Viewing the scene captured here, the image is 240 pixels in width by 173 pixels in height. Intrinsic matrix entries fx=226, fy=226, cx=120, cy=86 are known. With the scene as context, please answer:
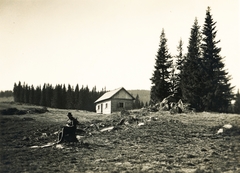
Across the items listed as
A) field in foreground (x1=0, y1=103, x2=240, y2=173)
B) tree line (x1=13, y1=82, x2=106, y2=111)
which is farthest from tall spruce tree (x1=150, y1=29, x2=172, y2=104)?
tree line (x1=13, y1=82, x2=106, y2=111)

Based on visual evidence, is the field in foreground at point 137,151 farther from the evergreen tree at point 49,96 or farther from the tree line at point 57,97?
the evergreen tree at point 49,96

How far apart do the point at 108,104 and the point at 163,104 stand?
1343 cm

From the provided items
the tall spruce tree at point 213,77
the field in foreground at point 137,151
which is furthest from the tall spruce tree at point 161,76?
Answer: the field in foreground at point 137,151

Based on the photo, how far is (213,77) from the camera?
2808cm

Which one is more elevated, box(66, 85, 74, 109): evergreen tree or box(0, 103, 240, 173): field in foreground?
box(66, 85, 74, 109): evergreen tree

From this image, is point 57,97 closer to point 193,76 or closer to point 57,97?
point 57,97

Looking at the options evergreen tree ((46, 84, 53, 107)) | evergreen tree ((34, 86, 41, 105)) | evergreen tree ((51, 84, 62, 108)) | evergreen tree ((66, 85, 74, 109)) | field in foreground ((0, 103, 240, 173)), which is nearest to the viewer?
field in foreground ((0, 103, 240, 173))

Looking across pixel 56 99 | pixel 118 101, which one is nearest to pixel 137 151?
pixel 118 101

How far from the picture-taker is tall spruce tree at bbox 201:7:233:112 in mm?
26844

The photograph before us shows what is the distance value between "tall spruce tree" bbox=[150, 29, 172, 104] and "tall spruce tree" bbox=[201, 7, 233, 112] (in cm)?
888

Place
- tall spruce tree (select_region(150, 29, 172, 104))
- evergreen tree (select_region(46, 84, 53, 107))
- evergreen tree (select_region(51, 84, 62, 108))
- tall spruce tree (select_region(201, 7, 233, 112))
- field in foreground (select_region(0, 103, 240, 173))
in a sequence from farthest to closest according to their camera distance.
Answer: evergreen tree (select_region(46, 84, 53, 107)) < evergreen tree (select_region(51, 84, 62, 108)) < tall spruce tree (select_region(150, 29, 172, 104)) < tall spruce tree (select_region(201, 7, 233, 112)) < field in foreground (select_region(0, 103, 240, 173))

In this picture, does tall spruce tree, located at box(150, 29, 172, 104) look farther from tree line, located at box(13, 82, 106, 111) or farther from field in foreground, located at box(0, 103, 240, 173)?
tree line, located at box(13, 82, 106, 111)

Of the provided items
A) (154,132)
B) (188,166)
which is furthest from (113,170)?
(154,132)

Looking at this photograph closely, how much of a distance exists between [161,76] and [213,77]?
1094 centimetres
